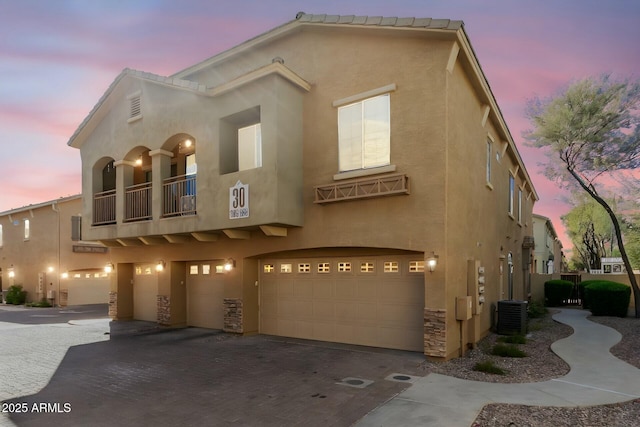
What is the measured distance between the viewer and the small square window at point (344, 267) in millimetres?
11953

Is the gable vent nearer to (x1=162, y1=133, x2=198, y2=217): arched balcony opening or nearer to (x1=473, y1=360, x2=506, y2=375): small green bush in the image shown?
(x1=162, y1=133, x2=198, y2=217): arched balcony opening

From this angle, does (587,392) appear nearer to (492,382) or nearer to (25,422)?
(492,382)

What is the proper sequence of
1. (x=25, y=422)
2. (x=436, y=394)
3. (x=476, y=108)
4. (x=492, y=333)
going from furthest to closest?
(x=492, y=333)
(x=476, y=108)
(x=436, y=394)
(x=25, y=422)

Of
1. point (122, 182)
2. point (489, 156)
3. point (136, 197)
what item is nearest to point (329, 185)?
point (489, 156)

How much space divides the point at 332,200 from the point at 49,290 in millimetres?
23669

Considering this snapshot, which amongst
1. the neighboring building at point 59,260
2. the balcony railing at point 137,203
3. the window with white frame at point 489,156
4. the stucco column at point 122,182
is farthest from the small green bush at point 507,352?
the neighboring building at point 59,260

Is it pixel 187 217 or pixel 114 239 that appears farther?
pixel 114 239

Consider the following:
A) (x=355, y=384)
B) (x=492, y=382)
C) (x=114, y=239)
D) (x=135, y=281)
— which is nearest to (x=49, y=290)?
(x=135, y=281)

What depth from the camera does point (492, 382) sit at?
8133mm

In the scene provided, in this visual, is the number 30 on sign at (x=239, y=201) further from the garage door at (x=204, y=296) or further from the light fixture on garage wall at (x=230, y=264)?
the garage door at (x=204, y=296)

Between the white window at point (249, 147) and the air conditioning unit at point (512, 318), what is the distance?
8.98m

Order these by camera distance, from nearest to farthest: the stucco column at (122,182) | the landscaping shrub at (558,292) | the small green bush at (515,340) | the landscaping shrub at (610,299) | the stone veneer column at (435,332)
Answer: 1. the stone veneer column at (435,332)
2. the small green bush at (515,340)
3. the stucco column at (122,182)
4. the landscaping shrub at (610,299)
5. the landscaping shrub at (558,292)

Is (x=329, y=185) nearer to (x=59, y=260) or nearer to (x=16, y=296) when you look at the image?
(x=59, y=260)

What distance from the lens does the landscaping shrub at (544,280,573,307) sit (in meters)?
22.9
